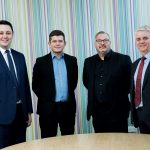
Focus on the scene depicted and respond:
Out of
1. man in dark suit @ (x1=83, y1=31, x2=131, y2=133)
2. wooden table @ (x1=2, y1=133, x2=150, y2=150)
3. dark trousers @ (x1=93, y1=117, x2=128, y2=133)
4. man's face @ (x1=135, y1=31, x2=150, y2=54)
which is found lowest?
dark trousers @ (x1=93, y1=117, x2=128, y2=133)

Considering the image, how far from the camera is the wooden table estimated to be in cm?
215

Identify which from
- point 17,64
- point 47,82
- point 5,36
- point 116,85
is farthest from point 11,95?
point 116,85

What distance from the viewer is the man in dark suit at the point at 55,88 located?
333 cm

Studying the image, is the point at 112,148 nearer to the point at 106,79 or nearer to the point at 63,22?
the point at 106,79

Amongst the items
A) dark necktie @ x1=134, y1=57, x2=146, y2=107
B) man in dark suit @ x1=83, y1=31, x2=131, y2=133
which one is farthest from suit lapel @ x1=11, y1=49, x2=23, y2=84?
dark necktie @ x1=134, y1=57, x2=146, y2=107

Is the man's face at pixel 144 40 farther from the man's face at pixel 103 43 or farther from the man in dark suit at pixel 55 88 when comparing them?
the man in dark suit at pixel 55 88

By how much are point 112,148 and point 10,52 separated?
1.34m

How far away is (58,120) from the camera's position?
3.39 meters

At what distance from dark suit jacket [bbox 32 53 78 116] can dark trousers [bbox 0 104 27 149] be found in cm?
46

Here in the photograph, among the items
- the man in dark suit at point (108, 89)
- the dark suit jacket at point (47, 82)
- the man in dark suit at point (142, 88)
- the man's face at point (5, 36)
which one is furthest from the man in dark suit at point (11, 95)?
the man in dark suit at point (142, 88)

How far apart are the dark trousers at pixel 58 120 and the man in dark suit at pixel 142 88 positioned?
0.73 metres

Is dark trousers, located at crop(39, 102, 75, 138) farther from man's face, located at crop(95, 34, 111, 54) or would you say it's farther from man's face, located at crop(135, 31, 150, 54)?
man's face, located at crop(135, 31, 150, 54)

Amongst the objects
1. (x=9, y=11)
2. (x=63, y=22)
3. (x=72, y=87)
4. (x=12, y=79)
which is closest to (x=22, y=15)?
(x=9, y=11)

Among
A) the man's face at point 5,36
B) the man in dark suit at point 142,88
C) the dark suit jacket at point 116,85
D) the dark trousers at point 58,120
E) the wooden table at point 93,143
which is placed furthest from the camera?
the dark trousers at point 58,120
